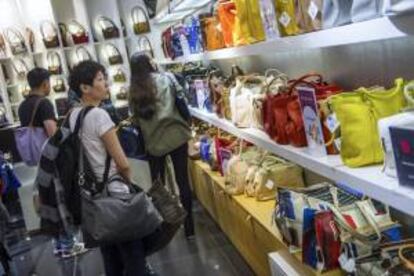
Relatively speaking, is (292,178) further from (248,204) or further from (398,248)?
(398,248)

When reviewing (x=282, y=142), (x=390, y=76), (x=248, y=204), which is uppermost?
(x=390, y=76)

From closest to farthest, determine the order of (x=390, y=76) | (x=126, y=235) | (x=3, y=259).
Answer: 1. (x=390, y=76)
2. (x=126, y=235)
3. (x=3, y=259)

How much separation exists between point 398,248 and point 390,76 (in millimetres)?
797

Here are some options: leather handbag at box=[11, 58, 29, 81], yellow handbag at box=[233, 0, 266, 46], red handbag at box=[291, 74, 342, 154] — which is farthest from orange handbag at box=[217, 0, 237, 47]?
leather handbag at box=[11, 58, 29, 81]

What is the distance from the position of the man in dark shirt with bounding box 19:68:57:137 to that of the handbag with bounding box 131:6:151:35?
142 inches

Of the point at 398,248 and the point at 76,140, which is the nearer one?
the point at 398,248

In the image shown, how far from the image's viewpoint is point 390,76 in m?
2.30

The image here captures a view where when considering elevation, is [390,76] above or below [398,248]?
above

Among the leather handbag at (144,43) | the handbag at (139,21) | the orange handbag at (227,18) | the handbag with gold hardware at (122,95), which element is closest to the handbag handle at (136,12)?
the handbag at (139,21)

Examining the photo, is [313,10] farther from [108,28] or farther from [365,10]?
[108,28]

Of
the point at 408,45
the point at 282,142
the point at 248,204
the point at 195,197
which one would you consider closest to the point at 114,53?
the point at 195,197

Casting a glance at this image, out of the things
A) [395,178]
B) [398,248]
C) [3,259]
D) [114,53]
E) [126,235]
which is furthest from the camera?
[114,53]

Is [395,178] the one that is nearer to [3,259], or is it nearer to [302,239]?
[302,239]

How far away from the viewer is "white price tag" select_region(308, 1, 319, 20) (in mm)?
2049
